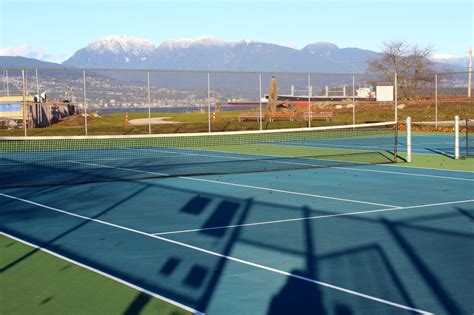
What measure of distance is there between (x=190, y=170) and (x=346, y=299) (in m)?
12.7

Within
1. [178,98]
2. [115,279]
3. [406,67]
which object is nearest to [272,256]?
[115,279]

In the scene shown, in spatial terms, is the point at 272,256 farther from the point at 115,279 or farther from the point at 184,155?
the point at 184,155

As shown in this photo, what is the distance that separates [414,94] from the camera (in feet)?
142

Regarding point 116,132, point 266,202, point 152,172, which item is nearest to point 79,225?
point 266,202

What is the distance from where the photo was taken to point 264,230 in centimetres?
1045

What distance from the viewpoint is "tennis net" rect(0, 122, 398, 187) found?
1889 centimetres

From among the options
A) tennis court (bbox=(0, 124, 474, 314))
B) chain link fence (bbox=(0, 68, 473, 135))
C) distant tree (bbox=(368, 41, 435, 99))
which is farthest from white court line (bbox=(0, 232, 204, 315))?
distant tree (bbox=(368, 41, 435, 99))

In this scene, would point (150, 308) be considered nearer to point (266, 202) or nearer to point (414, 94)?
point (266, 202)

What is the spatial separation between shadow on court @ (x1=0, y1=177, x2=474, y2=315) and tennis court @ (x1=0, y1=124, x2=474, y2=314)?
2cm

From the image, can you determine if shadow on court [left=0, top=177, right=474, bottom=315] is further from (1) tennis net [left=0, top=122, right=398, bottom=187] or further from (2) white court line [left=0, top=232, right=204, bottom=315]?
(1) tennis net [left=0, top=122, right=398, bottom=187]

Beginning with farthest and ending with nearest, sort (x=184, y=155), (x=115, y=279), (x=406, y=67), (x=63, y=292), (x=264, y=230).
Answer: (x=406, y=67) < (x=184, y=155) < (x=264, y=230) < (x=115, y=279) < (x=63, y=292)

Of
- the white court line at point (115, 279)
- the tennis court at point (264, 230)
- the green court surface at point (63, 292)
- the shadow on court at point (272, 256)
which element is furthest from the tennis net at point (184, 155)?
the green court surface at point (63, 292)

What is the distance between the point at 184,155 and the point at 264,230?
48.3 feet

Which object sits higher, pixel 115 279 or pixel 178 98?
pixel 178 98
